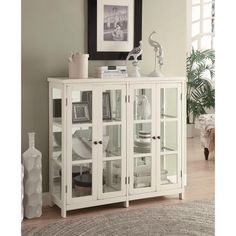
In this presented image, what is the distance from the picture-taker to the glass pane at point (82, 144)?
3.71 m

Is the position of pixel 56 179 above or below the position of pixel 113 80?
below

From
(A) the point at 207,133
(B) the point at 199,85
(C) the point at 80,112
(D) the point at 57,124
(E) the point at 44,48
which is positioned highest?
(E) the point at 44,48

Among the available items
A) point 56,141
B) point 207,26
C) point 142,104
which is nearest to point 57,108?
point 56,141

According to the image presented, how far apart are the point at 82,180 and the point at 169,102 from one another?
1.06 m

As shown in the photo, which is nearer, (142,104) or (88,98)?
(88,98)

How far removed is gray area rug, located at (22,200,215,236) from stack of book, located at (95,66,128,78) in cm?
117

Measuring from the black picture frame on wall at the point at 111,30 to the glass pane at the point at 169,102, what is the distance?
498 millimetres

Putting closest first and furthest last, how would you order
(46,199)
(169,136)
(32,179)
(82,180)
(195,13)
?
(32,179)
(82,180)
(46,199)
(169,136)
(195,13)

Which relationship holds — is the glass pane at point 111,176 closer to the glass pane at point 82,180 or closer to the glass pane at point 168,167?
the glass pane at point 82,180

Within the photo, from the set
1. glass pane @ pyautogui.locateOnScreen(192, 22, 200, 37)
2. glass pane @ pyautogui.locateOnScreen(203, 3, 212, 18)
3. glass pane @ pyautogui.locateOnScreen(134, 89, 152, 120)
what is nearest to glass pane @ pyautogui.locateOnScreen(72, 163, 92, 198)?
glass pane @ pyautogui.locateOnScreen(134, 89, 152, 120)

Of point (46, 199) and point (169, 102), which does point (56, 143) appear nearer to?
point (46, 199)

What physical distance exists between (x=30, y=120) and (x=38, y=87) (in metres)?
0.29

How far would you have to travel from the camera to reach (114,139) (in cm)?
391
